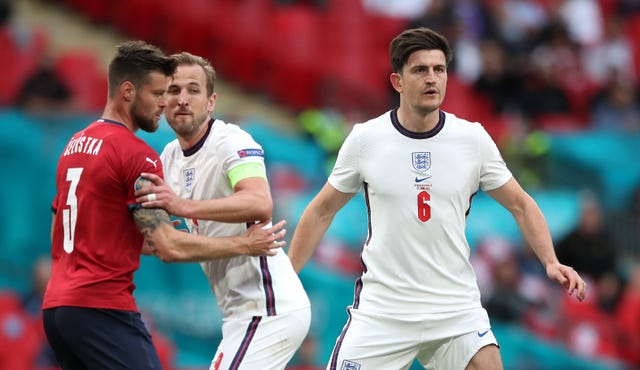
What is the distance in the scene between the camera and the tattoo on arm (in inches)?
230

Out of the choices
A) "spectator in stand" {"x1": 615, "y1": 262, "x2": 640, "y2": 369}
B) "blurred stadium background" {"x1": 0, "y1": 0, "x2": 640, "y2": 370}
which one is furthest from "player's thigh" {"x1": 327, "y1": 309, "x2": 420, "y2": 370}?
"spectator in stand" {"x1": 615, "y1": 262, "x2": 640, "y2": 369}

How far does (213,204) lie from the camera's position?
6047 mm

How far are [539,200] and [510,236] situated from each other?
68cm

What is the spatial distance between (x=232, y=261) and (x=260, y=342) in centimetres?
49

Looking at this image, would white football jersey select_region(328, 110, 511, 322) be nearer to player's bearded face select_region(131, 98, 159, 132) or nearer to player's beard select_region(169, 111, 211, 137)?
player's beard select_region(169, 111, 211, 137)

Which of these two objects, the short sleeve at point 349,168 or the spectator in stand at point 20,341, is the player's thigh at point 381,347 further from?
the spectator in stand at point 20,341

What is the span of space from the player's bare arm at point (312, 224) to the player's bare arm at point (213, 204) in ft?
3.39

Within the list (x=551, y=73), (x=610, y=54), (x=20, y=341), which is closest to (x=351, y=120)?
(x=551, y=73)

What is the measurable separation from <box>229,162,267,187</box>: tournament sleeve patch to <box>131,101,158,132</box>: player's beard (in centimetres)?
54

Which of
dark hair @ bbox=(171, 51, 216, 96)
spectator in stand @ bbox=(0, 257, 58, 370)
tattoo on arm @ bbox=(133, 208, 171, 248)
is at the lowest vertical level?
spectator in stand @ bbox=(0, 257, 58, 370)

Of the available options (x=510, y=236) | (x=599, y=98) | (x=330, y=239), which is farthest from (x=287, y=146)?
(x=599, y=98)

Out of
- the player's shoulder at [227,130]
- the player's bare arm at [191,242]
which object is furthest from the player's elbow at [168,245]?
the player's shoulder at [227,130]

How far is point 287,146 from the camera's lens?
1359 cm

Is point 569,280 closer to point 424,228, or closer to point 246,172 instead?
point 424,228
